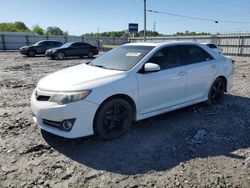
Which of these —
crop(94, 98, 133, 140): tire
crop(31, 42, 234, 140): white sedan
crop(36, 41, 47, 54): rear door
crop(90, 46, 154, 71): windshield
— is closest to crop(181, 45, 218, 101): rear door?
crop(31, 42, 234, 140): white sedan

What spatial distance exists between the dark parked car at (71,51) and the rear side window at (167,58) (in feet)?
53.1

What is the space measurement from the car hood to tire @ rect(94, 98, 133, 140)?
0.37 metres

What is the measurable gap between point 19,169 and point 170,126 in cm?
275

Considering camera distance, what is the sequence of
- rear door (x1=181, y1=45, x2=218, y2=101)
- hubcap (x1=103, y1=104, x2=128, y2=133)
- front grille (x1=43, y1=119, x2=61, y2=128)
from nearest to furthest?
front grille (x1=43, y1=119, x2=61, y2=128) → hubcap (x1=103, y1=104, x2=128, y2=133) → rear door (x1=181, y1=45, x2=218, y2=101)

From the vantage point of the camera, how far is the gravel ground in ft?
10.3

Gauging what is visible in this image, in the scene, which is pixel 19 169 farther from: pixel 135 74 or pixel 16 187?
pixel 135 74

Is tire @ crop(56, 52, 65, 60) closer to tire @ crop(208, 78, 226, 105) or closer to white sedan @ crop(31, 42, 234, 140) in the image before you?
white sedan @ crop(31, 42, 234, 140)

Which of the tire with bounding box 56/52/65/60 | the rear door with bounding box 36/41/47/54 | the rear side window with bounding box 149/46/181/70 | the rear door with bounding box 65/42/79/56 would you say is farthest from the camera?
the rear door with bounding box 36/41/47/54

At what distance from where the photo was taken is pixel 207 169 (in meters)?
3.36

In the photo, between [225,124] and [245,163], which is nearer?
[245,163]

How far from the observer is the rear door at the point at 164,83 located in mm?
4410

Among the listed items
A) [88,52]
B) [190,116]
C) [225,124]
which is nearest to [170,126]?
[190,116]

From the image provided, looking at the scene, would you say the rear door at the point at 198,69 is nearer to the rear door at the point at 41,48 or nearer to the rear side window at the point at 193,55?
the rear side window at the point at 193,55

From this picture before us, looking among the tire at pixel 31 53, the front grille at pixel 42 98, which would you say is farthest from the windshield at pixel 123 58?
the tire at pixel 31 53
